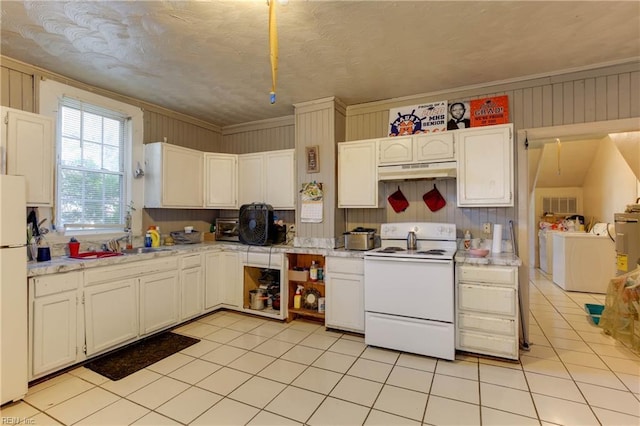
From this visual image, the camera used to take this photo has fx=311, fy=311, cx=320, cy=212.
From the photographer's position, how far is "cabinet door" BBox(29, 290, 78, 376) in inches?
91.1

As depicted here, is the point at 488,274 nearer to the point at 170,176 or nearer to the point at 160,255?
the point at 160,255

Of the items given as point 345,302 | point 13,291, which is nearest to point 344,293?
point 345,302

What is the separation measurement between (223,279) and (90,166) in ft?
6.45

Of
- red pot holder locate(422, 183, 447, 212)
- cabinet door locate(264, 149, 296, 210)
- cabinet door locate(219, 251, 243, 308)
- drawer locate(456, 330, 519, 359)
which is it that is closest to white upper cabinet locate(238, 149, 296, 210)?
cabinet door locate(264, 149, 296, 210)

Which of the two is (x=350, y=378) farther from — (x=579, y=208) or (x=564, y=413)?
(x=579, y=208)

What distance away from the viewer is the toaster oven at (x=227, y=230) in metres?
4.40

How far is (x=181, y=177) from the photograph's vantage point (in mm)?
3996

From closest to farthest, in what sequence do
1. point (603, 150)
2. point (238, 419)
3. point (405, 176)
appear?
point (238, 419), point (405, 176), point (603, 150)

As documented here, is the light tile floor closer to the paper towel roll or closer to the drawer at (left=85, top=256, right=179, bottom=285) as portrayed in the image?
the drawer at (left=85, top=256, right=179, bottom=285)

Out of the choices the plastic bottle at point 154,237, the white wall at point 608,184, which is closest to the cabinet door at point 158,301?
the plastic bottle at point 154,237

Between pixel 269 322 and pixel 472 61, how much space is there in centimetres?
347

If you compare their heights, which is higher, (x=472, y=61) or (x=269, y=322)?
(x=472, y=61)

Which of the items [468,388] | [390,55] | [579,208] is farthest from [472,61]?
[579,208]

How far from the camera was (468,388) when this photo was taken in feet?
7.54
